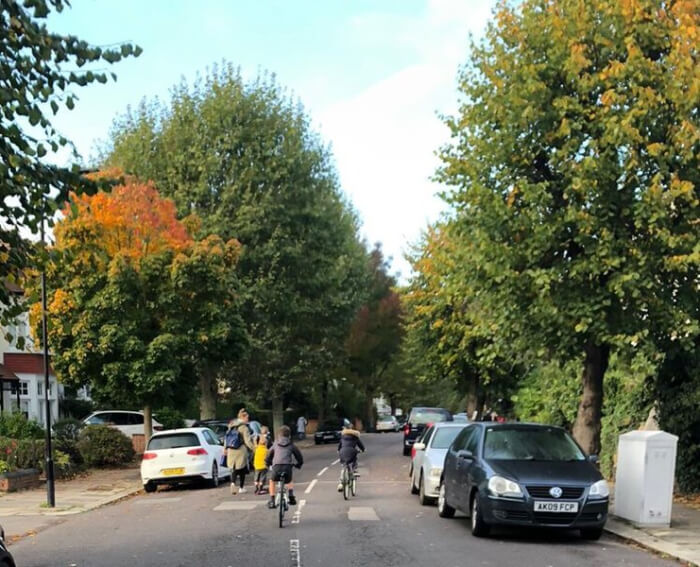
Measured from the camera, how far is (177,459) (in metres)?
21.4

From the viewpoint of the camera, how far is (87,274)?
25.7 m

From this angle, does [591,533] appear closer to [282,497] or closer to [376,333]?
[282,497]

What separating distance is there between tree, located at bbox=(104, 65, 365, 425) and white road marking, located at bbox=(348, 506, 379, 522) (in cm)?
2008

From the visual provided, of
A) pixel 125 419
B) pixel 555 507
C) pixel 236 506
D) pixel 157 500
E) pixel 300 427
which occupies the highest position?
pixel 555 507

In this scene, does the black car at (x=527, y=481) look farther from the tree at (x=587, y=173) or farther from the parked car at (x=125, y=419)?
the parked car at (x=125, y=419)

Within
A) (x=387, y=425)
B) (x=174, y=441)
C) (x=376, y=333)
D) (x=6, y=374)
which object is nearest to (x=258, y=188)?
(x=6, y=374)

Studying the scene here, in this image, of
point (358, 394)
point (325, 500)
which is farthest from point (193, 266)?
point (358, 394)

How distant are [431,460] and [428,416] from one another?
714 inches

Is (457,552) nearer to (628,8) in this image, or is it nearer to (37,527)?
(37,527)

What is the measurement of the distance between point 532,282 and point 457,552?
543 cm

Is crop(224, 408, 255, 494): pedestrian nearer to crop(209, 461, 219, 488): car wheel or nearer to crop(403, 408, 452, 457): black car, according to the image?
crop(209, 461, 219, 488): car wheel

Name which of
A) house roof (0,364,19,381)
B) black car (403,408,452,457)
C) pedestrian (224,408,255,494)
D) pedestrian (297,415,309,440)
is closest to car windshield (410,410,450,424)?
black car (403,408,452,457)

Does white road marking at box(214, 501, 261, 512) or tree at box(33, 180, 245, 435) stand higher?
tree at box(33, 180, 245, 435)

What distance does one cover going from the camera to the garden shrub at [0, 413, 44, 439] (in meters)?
24.9
